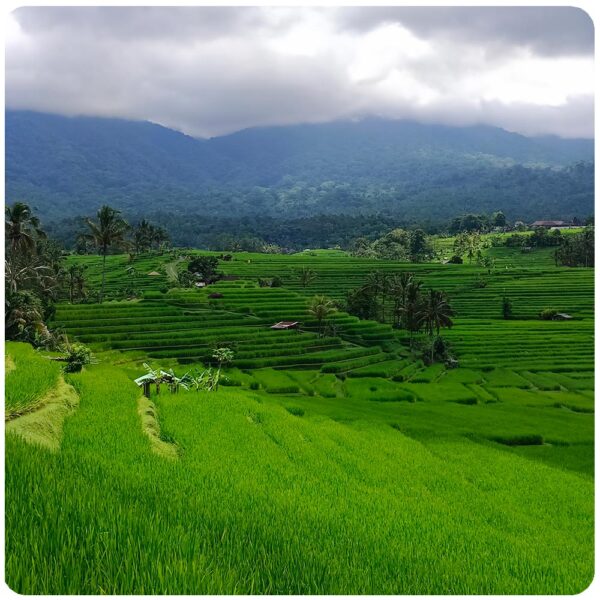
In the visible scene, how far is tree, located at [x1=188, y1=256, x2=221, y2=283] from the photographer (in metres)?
68.9

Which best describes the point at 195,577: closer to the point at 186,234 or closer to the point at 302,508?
the point at 302,508

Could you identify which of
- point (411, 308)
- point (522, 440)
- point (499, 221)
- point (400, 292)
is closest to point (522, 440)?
point (522, 440)

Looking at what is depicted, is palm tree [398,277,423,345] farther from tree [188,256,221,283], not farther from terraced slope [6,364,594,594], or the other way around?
terraced slope [6,364,594,594]

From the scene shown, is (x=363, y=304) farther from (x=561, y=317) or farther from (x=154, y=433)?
(x=154, y=433)

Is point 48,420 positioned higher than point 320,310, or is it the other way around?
point 48,420

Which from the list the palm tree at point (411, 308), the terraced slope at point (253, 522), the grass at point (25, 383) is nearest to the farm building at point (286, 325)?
the palm tree at point (411, 308)

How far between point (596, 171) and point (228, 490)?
4324 mm

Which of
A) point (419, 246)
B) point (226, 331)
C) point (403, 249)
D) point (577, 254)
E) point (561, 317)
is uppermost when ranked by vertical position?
point (419, 246)

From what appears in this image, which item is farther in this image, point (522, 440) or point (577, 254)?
point (577, 254)

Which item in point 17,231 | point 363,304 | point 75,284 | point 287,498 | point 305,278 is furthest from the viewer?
A: point 305,278

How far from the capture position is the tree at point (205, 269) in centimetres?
6888

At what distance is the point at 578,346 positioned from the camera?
4519 centimetres

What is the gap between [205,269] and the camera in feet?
233

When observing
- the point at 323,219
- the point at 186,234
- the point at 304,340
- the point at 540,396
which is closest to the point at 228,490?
the point at 540,396
